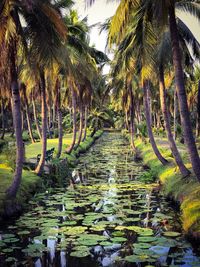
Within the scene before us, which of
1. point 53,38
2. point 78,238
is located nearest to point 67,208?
point 78,238

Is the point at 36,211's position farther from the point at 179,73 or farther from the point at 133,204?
the point at 179,73

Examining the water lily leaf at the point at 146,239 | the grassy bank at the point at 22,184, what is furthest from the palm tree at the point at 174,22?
the grassy bank at the point at 22,184

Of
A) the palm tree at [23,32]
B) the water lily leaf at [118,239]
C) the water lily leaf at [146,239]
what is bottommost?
the water lily leaf at [146,239]

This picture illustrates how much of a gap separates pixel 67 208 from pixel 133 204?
8.59ft

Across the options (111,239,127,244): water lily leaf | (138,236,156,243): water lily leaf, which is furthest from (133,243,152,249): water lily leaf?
(111,239,127,244): water lily leaf

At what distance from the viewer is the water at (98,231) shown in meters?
8.80

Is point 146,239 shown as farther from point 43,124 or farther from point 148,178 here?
point 43,124

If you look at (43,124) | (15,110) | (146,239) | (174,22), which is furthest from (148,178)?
(146,239)

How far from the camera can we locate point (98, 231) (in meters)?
10.9

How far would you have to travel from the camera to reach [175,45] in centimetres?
1238

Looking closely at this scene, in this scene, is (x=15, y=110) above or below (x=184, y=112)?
above

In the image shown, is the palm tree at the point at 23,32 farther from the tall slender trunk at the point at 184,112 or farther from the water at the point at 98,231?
the tall slender trunk at the point at 184,112

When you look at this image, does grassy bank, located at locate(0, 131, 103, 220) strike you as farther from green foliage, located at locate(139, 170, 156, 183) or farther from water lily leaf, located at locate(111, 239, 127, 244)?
green foliage, located at locate(139, 170, 156, 183)

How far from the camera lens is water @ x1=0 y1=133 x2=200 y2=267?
346 inches
